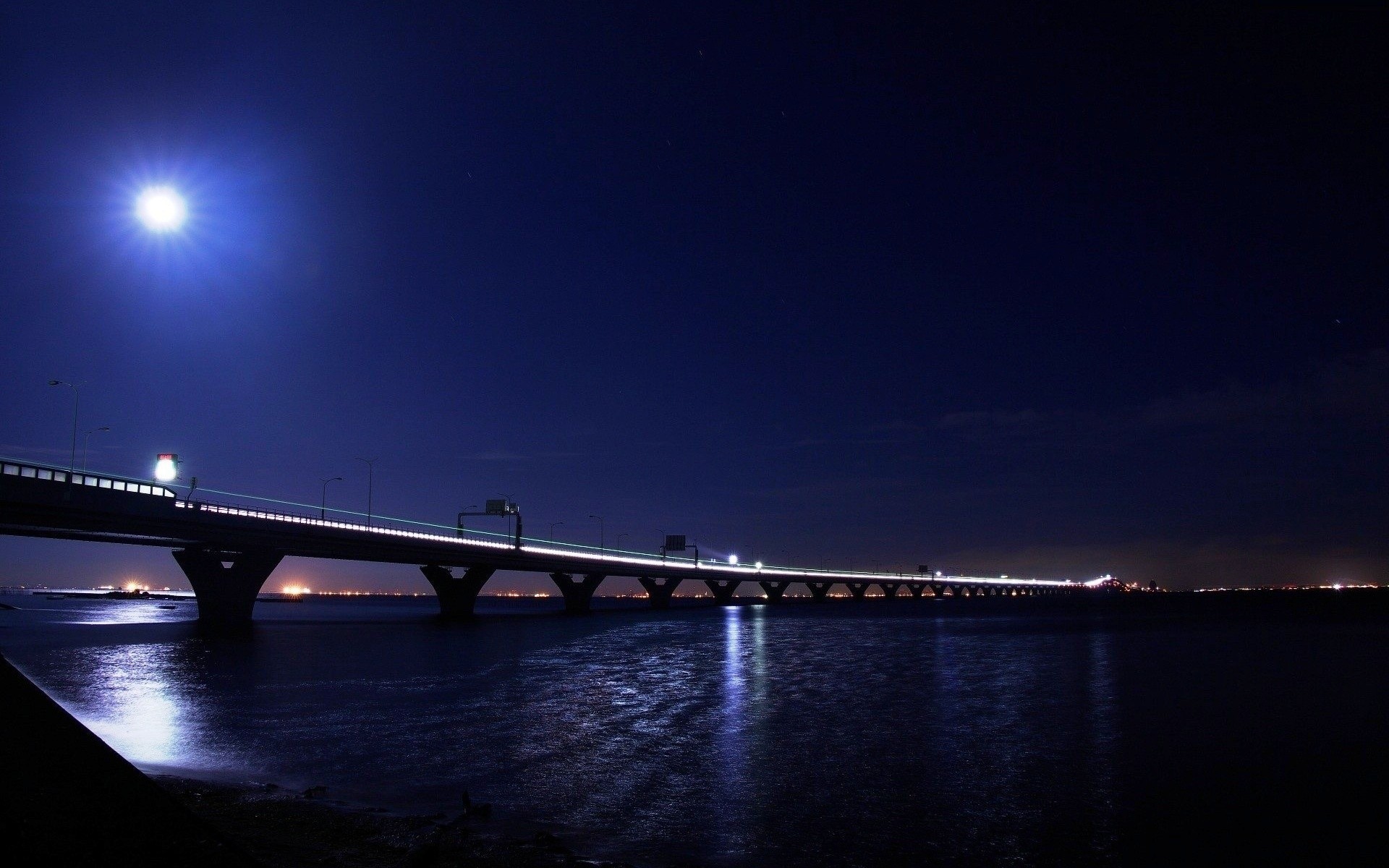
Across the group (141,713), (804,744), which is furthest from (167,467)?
(804,744)

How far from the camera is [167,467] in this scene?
87812 mm

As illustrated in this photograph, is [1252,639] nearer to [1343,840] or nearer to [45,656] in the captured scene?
[1343,840]

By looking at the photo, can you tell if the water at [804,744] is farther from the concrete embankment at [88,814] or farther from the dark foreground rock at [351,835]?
the concrete embankment at [88,814]

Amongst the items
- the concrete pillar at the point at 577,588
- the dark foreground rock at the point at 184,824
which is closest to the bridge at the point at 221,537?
the concrete pillar at the point at 577,588

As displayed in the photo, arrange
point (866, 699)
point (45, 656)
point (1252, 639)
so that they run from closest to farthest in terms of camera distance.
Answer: point (866, 699), point (45, 656), point (1252, 639)

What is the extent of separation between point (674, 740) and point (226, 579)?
74.3m

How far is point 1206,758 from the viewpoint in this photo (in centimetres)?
2355

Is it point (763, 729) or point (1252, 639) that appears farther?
point (1252, 639)

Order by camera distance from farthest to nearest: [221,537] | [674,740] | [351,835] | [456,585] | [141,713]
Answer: [456,585], [221,537], [141,713], [674,740], [351,835]

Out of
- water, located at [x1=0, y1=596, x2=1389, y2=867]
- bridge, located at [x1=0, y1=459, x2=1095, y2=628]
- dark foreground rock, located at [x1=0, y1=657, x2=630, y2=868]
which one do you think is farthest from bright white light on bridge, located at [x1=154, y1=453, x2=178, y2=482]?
dark foreground rock, located at [x1=0, y1=657, x2=630, y2=868]

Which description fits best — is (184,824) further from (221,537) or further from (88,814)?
(221,537)

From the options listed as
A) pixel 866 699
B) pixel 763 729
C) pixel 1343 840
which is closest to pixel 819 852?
pixel 1343 840

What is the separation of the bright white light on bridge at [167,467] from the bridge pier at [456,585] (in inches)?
1779

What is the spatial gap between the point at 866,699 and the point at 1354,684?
24910 mm
